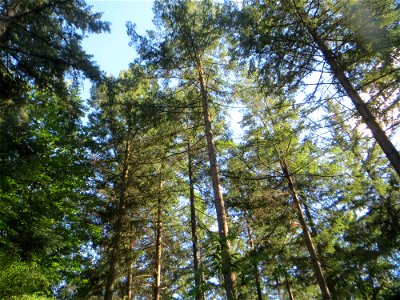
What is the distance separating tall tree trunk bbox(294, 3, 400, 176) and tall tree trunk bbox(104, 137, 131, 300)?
30.7 feet

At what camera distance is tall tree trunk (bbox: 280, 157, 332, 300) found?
35.4ft

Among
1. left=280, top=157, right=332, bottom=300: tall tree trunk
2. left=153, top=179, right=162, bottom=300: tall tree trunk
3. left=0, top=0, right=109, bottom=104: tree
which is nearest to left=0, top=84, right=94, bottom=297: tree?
left=0, top=0, right=109, bottom=104: tree

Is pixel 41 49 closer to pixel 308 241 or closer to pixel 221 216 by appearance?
pixel 221 216

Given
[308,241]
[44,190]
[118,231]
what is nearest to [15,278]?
[44,190]

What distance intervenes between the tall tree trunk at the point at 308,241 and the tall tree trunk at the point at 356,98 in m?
4.95

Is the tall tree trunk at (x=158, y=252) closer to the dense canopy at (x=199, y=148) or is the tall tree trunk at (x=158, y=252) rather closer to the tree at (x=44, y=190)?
the dense canopy at (x=199, y=148)

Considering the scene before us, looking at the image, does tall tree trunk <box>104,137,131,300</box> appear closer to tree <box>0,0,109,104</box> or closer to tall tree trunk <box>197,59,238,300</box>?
tall tree trunk <box>197,59,238,300</box>

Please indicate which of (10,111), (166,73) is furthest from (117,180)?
(10,111)

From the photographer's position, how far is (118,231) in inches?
486

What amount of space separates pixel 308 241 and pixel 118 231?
7471 mm

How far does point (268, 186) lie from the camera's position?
13680 mm

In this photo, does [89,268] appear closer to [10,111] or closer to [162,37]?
[10,111]

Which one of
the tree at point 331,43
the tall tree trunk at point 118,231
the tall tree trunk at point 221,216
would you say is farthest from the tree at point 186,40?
the tall tree trunk at point 118,231

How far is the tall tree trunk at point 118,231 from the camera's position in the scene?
1110 cm
